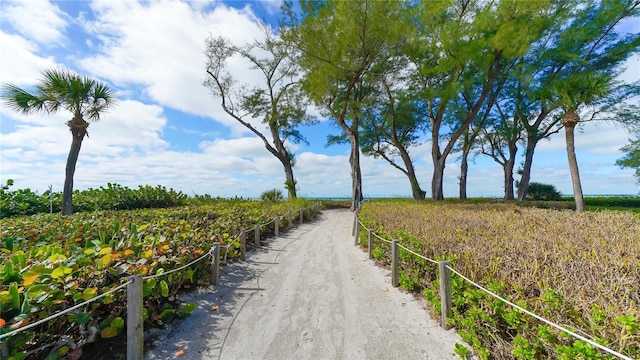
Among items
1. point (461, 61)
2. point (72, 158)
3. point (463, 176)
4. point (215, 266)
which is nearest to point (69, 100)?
point (72, 158)

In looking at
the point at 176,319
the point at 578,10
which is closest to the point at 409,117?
the point at 578,10

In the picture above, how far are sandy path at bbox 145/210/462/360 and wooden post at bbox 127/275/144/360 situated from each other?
269 mm

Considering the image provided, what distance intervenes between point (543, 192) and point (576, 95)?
17588 millimetres

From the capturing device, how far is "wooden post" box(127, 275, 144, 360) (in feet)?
8.26

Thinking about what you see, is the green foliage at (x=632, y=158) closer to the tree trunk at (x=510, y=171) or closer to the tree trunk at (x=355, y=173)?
the tree trunk at (x=510, y=171)

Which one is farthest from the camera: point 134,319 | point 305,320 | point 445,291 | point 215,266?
point 215,266

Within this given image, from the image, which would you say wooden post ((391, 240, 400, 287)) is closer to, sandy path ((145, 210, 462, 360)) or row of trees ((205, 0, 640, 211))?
sandy path ((145, 210, 462, 360))

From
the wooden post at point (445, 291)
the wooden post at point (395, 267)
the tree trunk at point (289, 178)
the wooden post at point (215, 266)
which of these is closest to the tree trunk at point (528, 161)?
the tree trunk at point (289, 178)

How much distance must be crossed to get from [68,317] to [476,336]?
3615 mm

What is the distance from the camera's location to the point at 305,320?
3.54 metres

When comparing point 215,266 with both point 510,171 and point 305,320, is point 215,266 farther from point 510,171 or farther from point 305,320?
point 510,171

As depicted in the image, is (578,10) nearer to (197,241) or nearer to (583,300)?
(583,300)

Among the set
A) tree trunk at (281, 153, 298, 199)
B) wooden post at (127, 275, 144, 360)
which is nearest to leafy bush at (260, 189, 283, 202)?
tree trunk at (281, 153, 298, 199)

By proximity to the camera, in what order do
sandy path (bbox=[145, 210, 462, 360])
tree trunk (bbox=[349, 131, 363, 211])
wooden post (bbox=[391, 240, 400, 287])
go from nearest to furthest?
sandy path (bbox=[145, 210, 462, 360]) → wooden post (bbox=[391, 240, 400, 287]) → tree trunk (bbox=[349, 131, 363, 211])
